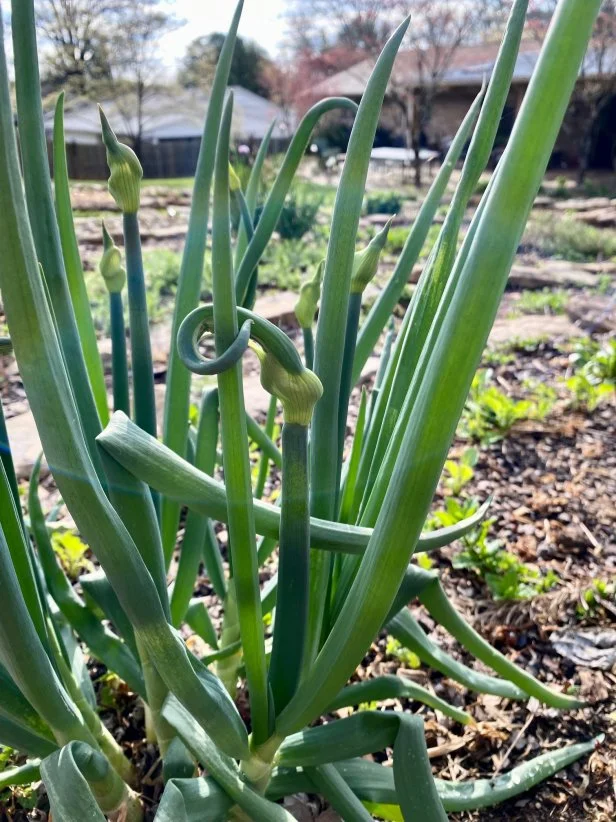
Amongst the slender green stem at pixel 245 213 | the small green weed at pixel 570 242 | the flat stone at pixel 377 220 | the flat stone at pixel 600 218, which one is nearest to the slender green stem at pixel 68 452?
the slender green stem at pixel 245 213

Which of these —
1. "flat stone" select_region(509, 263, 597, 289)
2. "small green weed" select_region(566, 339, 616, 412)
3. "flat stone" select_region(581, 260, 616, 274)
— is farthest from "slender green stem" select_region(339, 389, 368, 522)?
"flat stone" select_region(581, 260, 616, 274)

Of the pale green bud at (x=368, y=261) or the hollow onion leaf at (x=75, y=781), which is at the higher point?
the pale green bud at (x=368, y=261)

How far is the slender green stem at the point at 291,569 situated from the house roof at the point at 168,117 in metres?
14.1

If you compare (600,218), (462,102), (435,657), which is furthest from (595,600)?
(462,102)

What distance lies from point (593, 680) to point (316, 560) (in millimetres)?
709

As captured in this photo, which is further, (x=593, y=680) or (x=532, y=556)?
(x=532, y=556)

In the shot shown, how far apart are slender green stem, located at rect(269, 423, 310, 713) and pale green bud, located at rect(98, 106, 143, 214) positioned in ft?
1.01

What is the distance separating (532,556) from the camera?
1579 mm

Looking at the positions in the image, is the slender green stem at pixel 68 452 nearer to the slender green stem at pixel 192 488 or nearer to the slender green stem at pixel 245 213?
the slender green stem at pixel 192 488

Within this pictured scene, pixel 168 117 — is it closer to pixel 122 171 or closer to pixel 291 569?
pixel 122 171

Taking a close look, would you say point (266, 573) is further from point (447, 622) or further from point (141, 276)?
point (141, 276)

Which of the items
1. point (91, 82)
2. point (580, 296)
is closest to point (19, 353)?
point (580, 296)

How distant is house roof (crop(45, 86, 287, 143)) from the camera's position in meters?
14.8

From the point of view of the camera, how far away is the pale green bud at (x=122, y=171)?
0.68 m
